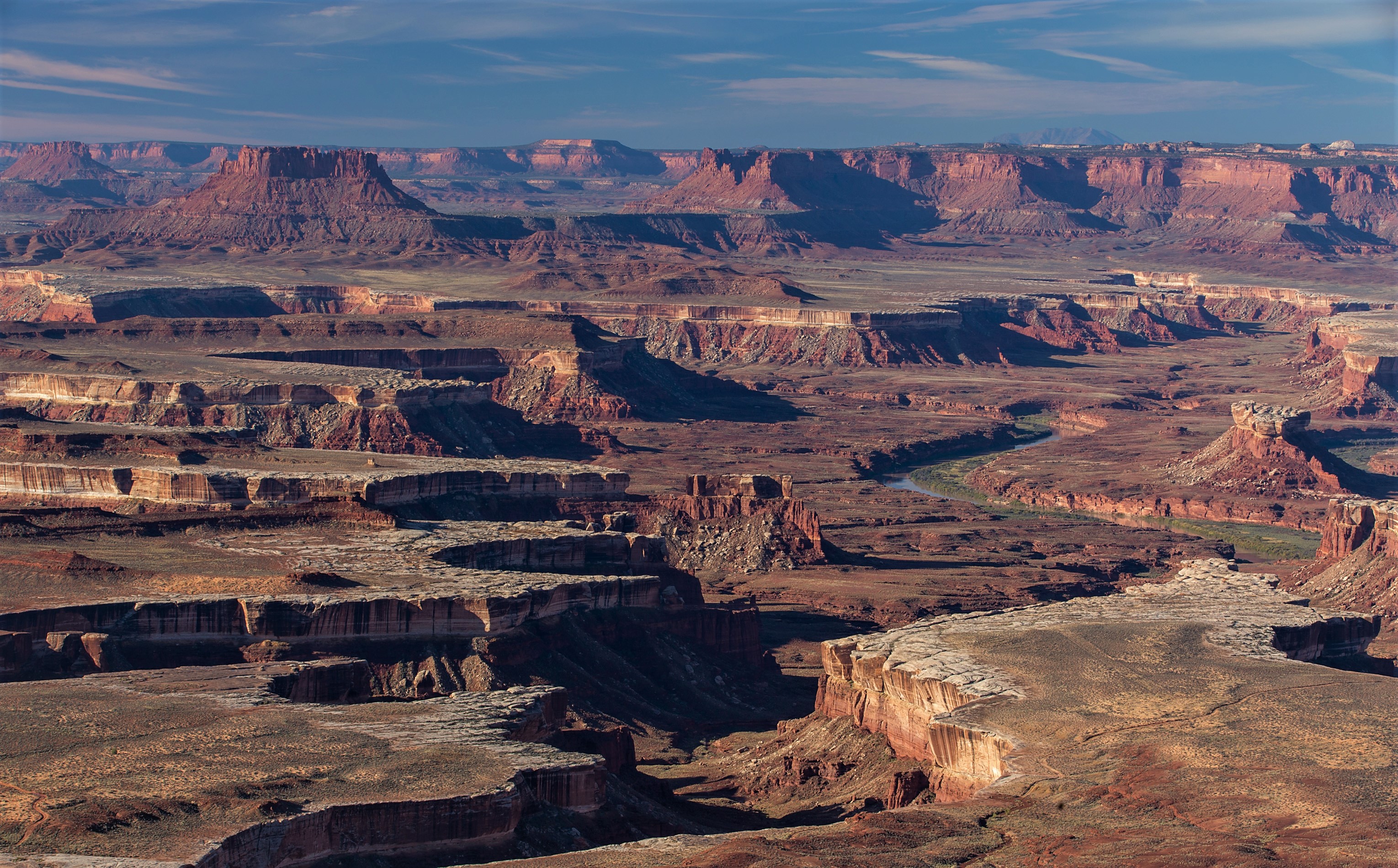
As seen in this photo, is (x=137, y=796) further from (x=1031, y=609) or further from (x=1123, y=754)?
(x=1031, y=609)

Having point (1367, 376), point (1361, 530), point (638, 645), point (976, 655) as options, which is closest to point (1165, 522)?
point (1361, 530)

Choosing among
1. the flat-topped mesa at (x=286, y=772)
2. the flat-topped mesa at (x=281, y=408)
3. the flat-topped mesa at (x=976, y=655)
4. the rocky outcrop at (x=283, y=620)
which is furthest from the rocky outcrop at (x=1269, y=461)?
the flat-topped mesa at (x=286, y=772)

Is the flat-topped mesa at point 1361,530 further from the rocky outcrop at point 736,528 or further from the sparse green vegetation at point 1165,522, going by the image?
the rocky outcrop at point 736,528

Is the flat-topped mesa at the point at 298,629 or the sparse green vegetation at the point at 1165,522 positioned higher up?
the flat-topped mesa at the point at 298,629

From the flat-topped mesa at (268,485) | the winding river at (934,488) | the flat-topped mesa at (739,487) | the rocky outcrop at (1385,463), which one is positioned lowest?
the winding river at (934,488)

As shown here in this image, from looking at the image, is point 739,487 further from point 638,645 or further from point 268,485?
point 638,645

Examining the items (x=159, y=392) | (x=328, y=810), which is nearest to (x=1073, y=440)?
(x=159, y=392)
